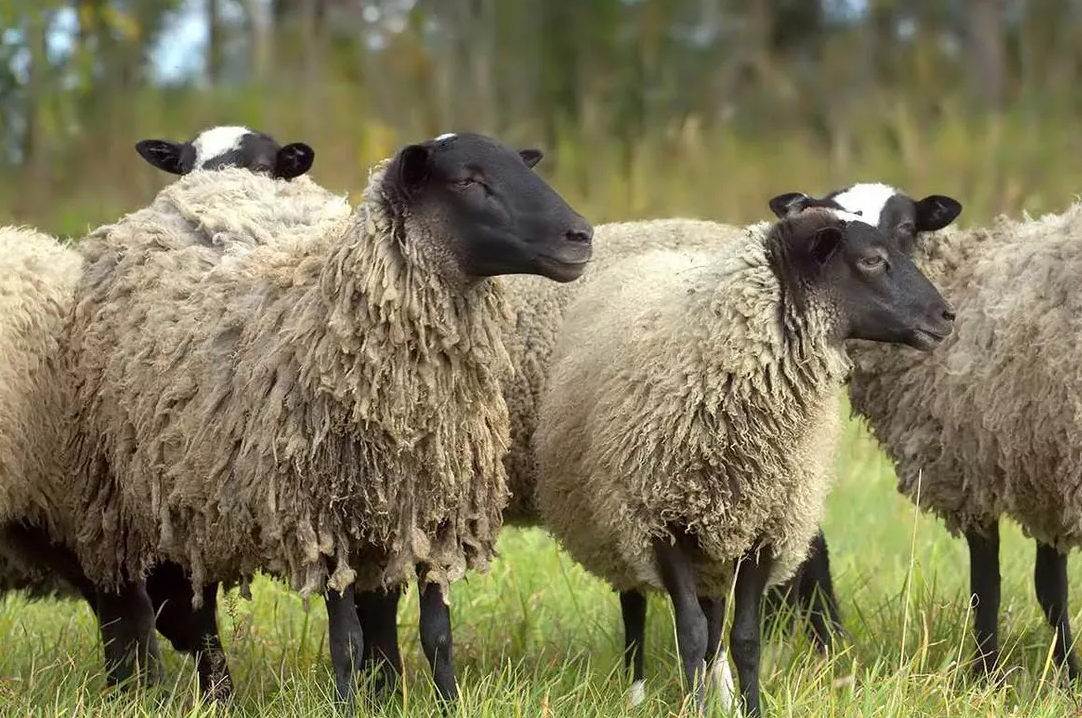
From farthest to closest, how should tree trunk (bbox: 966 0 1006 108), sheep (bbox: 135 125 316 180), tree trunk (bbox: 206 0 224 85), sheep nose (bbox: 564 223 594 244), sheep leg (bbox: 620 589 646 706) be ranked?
tree trunk (bbox: 966 0 1006 108) → tree trunk (bbox: 206 0 224 85) → sheep (bbox: 135 125 316 180) → sheep leg (bbox: 620 589 646 706) → sheep nose (bbox: 564 223 594 244)

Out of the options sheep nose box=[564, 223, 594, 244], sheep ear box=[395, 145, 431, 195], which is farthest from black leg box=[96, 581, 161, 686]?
sheep nose box=[564, 223, 594, 244]

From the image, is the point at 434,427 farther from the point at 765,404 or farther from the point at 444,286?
the point at 765,404

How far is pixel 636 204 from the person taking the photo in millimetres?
11453

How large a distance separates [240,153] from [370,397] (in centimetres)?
205

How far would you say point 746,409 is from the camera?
489 cm

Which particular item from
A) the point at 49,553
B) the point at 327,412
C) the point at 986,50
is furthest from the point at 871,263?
the point at 986,50

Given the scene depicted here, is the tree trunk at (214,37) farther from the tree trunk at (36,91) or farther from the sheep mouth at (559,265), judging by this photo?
the sheep mouth at (559,265)

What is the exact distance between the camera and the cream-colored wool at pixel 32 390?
17.1 ft

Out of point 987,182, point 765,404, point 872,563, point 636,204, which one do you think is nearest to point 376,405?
point 765,404

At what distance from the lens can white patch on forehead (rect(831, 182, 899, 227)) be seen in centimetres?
578

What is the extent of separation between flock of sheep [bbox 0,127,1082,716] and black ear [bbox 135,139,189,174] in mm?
704

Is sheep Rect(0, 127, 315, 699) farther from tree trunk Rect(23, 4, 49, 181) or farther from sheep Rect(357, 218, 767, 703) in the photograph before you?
tree trunk Rect(23, 4, 49, 181)

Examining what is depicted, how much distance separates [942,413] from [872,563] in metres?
1.64

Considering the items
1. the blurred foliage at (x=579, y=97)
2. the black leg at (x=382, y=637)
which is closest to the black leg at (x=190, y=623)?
the black leg at (x=382, y=637)
